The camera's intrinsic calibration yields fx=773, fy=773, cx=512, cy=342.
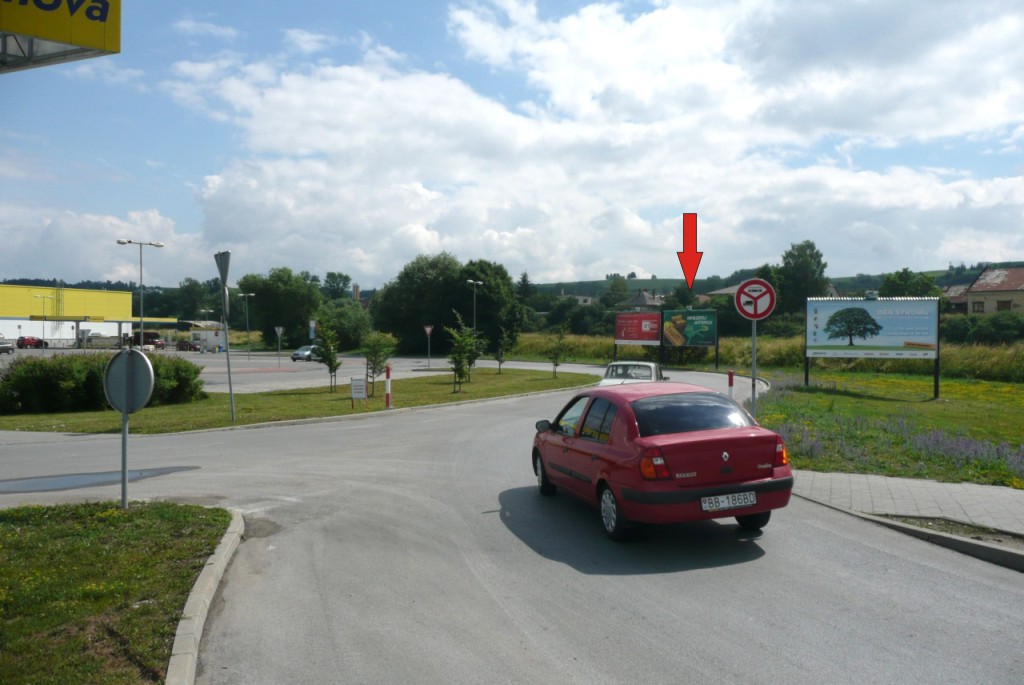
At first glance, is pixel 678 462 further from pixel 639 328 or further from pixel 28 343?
pixel 28 343

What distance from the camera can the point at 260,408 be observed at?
23.1 meters

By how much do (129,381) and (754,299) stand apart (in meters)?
9.37

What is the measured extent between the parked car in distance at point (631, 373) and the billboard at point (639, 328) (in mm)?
29247

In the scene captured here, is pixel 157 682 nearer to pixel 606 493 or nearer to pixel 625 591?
pixel 625 591

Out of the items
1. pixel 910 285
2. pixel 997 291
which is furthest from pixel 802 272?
pixel 997 291

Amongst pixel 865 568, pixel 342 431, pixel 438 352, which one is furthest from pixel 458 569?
pixel 438 352

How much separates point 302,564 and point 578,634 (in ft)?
9.65

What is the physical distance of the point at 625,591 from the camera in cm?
598

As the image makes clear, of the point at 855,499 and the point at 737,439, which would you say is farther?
the point at 855,499

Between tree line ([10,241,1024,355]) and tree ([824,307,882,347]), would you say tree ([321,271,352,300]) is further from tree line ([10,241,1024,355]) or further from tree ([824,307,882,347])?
tree ([824,307,882,347])

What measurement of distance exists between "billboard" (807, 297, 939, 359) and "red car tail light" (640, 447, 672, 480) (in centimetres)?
2500

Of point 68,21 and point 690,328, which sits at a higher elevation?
point 68,21

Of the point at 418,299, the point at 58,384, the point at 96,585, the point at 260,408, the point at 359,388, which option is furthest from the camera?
the point at 418,299

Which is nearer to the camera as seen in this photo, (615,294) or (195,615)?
(195,615)
